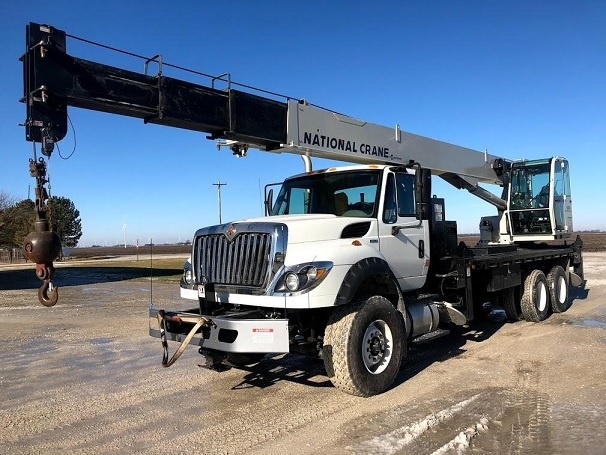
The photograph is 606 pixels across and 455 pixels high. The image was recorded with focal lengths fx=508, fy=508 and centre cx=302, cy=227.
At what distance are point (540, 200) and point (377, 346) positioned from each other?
8.04 m

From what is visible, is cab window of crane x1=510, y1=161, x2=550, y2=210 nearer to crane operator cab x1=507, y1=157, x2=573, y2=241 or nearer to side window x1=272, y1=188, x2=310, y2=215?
crane operator cab x1=507, y1=157, x2=573, y2=241

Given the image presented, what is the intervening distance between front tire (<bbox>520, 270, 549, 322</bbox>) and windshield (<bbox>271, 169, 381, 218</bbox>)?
5.39 m

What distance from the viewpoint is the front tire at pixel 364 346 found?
5.50 m

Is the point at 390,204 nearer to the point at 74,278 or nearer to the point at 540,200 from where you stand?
the point at 540,200

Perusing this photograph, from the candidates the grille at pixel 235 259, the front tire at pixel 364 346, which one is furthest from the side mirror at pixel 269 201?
the front tire at pixel 364 346

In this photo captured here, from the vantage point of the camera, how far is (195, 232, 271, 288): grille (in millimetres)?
5645

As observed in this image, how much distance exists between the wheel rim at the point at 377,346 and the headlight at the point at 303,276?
975mm

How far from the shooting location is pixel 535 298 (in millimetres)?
10453

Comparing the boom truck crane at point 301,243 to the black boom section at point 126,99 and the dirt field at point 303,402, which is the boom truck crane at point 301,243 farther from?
the dirt field at point 303,402

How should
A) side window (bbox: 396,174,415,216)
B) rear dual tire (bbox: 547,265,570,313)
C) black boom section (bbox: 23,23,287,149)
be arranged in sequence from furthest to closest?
1. rear dual tire (bbox: 547,265,570,313)
2. side window (bbox: 396,174,415,216)
3. black boom section (bbox: 23,23,287,149)

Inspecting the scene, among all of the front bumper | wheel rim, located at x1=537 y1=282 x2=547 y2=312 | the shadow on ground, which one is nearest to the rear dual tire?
wheel rim, located at x1=537 y1=282 x2=547 y2=312

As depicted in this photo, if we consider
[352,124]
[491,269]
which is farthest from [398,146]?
[491,269]

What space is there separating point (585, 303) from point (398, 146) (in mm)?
7587

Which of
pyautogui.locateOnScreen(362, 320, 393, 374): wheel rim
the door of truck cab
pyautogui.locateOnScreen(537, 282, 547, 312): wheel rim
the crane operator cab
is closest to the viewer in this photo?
pyautogui.locateOnScreen(362, 320, 393, 374): wheel rim
